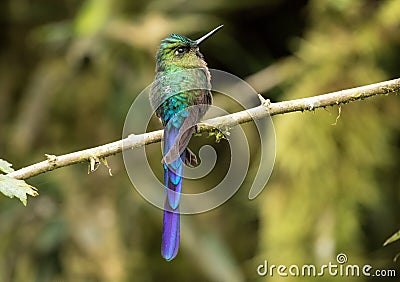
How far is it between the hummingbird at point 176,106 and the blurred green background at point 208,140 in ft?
3.72

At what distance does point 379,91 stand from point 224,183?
2002 mm

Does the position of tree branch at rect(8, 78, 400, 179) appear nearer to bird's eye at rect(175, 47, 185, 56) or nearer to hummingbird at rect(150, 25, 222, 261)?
hummingbird at rect(150, 25, 222, 261)

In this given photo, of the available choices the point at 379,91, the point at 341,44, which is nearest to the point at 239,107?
the point at 341,44

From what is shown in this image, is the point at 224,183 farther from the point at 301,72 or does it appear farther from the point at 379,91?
the point at 379,91

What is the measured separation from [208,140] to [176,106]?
72.6 inches

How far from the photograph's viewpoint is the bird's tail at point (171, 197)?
6.28 ft

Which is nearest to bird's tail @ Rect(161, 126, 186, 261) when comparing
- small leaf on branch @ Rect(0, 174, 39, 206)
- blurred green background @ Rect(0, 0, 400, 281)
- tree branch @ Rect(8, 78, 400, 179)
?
tree branch @ Rect(8, 78, 400, 179)

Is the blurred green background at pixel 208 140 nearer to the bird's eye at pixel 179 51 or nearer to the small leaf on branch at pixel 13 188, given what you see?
the bird's eye at pixel 179 51

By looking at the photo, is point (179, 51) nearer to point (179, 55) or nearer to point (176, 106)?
point (179, 55)

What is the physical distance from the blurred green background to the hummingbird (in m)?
1.13

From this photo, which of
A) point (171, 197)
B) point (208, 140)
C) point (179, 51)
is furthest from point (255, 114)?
point (208, 140)

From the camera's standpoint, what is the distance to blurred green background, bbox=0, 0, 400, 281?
131 inches

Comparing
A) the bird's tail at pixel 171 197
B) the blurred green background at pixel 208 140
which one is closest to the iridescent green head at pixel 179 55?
the bird's tail at pixel 171 197

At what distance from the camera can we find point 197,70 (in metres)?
2.24
